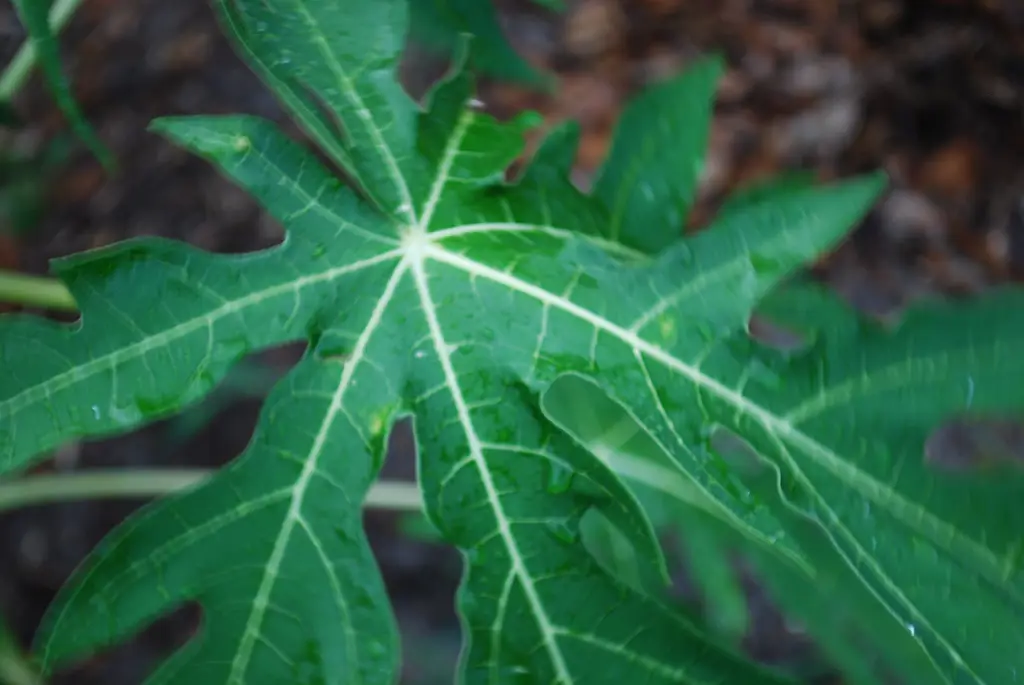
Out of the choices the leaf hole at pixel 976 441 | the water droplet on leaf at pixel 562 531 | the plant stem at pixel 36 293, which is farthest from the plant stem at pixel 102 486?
the leaf hole at pixel 976 441

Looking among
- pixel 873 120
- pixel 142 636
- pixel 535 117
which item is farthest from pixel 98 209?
pixel 873 120

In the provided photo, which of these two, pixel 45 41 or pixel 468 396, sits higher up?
pixel 45 41

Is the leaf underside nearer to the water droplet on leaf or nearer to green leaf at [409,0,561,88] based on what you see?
the water droplet on leaf

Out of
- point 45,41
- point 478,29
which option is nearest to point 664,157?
point 478,29

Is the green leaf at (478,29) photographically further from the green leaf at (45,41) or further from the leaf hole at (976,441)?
the leaf hole at (976,441)

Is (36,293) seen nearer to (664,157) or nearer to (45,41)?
(45,41)

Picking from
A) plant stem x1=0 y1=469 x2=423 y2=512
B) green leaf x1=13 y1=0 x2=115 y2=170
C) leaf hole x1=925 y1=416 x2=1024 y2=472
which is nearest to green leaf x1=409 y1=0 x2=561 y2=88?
green leaf x1=13 y1=0 x2=115 y2=170

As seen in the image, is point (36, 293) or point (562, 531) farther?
point (36, 293)
